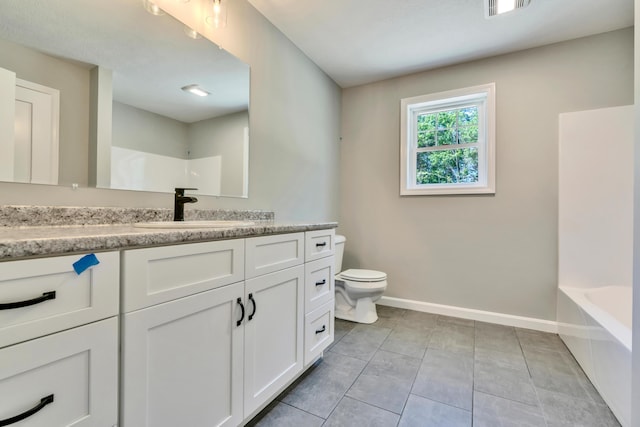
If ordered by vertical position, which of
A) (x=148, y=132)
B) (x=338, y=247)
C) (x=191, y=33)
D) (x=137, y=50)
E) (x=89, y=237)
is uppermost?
(x=191, y=33)

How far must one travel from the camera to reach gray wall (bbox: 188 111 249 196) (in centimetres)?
164

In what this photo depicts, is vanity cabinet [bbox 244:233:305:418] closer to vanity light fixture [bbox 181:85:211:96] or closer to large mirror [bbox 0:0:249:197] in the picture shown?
large mirror [bbox 0:0:249:197]

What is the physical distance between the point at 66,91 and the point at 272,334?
128cm

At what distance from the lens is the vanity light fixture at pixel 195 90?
159cm

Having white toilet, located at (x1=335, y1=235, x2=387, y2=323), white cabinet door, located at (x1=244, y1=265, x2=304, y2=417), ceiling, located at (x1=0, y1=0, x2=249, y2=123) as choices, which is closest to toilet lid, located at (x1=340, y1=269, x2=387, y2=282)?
white toilet, located at (x1=335, y1=235, x2=387, y2=323)

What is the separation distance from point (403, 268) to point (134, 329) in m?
2.49

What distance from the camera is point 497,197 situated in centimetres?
250

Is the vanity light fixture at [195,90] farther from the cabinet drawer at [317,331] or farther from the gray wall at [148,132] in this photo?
the cabinet drawer at [317,331]

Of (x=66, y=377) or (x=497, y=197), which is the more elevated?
(x=497, y=197)

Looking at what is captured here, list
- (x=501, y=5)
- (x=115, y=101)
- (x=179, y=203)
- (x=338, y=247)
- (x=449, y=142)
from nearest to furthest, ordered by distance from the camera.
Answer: (x=115, y=101) < (x=179, y=203) < (x=501, y=5) < (x=338, y=247) < (x=449, y=142)

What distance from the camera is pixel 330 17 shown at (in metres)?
2.06

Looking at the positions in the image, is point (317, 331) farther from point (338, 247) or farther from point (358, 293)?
point (338, 247)

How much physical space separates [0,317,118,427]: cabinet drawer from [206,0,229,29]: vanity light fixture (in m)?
1.67

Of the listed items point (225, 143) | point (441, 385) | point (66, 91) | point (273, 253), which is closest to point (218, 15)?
point (225, 143)
